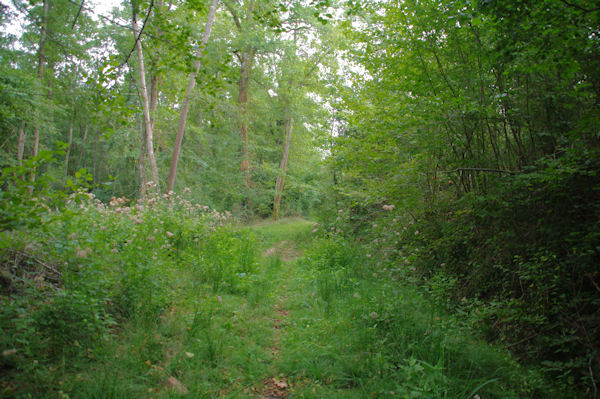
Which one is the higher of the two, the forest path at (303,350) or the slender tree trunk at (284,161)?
the slender tree trunk at (284,161)

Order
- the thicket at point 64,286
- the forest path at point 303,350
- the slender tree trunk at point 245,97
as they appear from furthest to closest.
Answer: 1. the slender tree trunk at point 245,97
2. the forest path at point 303,350
3. the thicket at point 64,286

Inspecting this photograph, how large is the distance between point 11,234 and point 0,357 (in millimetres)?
1593

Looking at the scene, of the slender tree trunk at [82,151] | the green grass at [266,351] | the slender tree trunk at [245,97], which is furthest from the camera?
the slender tree trunk at [82,151]

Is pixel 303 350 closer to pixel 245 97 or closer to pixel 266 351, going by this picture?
pixel 266 351

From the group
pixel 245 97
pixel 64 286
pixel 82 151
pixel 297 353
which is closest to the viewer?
pixel 64 286

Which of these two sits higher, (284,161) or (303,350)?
(284,161)

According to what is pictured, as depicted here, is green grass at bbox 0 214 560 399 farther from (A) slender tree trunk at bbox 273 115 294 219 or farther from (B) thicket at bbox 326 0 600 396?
(A) slender tree trunk at bbox 273 115 294 219

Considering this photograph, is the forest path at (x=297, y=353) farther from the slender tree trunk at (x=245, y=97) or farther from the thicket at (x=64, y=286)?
the slender tree trunk at (x=245, y=97)

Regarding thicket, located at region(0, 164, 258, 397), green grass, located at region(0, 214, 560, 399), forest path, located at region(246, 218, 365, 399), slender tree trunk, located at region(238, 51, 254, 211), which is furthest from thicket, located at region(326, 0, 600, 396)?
slender tree trunk, located at region(238, 51, 254, 211)

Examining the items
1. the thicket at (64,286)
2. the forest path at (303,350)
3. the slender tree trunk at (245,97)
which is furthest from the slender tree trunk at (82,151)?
the forest path at (303,350)

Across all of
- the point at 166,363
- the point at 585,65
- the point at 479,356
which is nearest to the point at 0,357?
the point at 166,363

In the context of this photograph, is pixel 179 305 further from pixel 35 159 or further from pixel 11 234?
pixel 35 159

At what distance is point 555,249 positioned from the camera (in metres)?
3.55

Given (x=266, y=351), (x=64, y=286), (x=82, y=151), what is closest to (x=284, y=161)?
(x=266, y=351)
